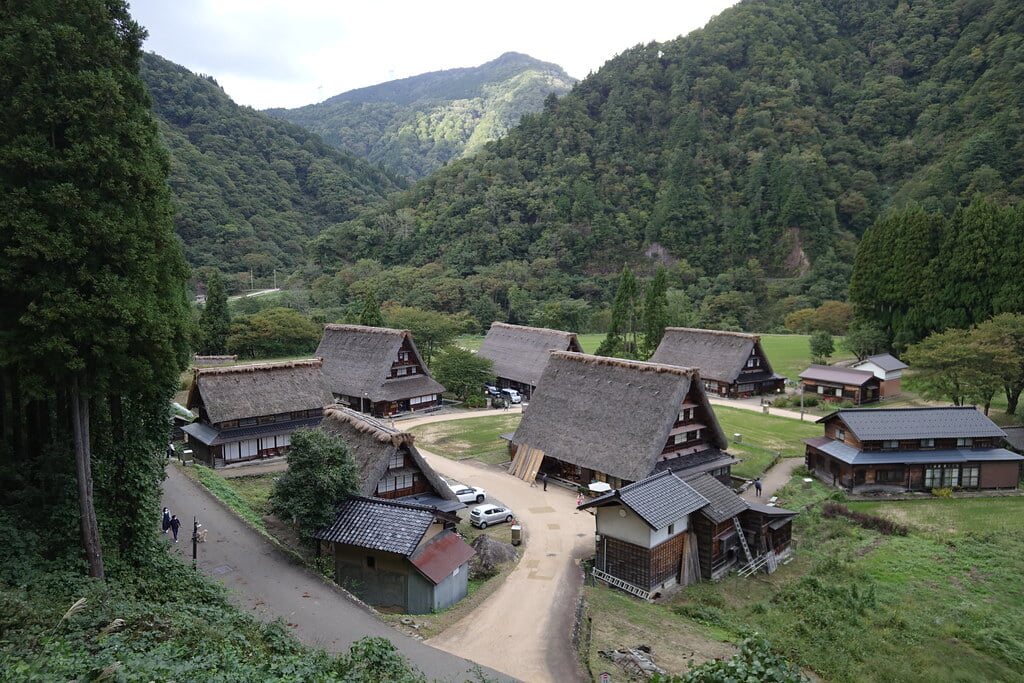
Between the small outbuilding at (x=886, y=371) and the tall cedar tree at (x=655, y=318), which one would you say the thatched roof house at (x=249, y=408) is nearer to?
the tall cedar tree at (x=655, y=318)

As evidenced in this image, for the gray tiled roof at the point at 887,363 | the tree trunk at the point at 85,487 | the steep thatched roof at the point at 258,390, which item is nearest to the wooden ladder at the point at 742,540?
the tree trunk at the point at 85,487

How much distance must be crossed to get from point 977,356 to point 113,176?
3966 cm

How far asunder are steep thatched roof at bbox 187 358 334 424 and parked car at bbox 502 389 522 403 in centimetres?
1677

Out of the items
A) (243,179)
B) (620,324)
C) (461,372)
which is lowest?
(461,372)

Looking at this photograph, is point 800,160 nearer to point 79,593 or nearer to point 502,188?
point 502,188

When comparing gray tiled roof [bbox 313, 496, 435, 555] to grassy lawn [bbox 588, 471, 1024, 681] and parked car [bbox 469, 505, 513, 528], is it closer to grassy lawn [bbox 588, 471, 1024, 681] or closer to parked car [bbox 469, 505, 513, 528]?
grassy lawn [bbox 588, 471, 1024, 681]

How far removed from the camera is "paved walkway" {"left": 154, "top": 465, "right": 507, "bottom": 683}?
13.0m

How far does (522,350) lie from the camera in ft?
157

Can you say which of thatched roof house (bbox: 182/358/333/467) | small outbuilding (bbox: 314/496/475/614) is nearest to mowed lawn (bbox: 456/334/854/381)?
thatched roof house (bbox: 182/358/333/467)

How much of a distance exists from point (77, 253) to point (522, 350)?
37.8 metres

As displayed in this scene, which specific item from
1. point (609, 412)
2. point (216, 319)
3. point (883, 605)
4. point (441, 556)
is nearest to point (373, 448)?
point (441, 556)

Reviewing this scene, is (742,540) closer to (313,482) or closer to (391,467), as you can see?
(391,467)

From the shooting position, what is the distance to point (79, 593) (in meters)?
11.6

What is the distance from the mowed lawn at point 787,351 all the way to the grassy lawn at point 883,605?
94.2 ft
